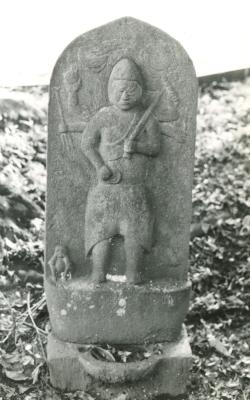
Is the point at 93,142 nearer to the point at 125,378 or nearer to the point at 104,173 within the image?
the point at 104,173

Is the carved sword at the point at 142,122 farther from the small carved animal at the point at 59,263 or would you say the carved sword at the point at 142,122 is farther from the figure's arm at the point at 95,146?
the small carved animal at the point at 59,263

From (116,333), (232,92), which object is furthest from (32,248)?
(232,92)

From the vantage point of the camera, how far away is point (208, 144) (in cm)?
617

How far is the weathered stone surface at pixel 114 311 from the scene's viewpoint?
3.34 m

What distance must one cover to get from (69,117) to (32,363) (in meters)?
1.68

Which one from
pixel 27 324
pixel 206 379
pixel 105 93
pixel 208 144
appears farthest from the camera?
pixel 208 144

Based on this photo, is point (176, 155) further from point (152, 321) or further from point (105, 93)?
point (152, 321)

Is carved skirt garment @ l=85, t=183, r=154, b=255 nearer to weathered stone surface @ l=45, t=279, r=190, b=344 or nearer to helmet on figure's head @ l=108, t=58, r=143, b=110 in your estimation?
weathered stone surface @ l=45, t=279, r=190, b=344

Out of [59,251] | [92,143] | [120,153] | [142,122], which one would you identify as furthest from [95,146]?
[59,251]

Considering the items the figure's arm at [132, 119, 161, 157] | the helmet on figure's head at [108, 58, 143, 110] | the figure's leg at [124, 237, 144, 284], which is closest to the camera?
the helmet on figure's head at [108, 58, 143, 110]

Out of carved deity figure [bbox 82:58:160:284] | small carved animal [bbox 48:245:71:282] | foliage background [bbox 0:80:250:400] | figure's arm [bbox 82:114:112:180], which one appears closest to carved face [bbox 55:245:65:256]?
small carved animal [bbox 48:245:71:282]

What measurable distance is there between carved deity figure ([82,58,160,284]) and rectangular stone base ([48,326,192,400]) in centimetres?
49

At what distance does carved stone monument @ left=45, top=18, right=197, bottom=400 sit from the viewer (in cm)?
312

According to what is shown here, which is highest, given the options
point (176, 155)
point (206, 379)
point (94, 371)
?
point (176, 155)
